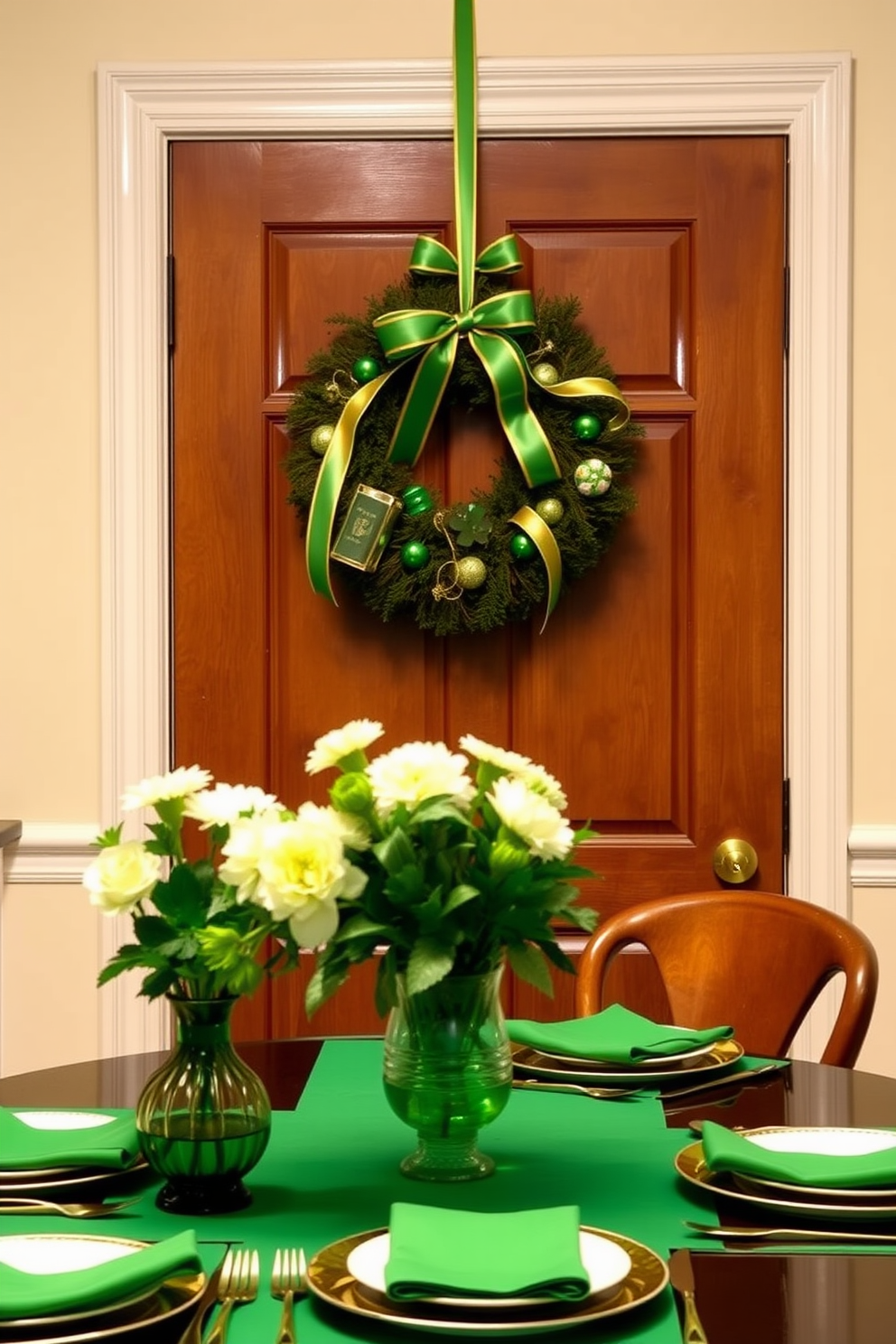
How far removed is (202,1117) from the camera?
1.23 m

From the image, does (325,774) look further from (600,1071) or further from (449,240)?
(600,1071)

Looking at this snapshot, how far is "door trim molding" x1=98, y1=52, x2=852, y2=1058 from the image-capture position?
8.82 ft

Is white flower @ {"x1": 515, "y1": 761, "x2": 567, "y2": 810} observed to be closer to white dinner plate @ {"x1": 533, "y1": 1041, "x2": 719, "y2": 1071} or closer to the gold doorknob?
white dinner plate @ {"x1": 533, "y1": 1041, "x2": 719, "y2": 1071}

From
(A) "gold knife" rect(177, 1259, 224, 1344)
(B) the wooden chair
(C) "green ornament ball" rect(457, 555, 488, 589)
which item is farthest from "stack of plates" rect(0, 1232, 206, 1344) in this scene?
(C) "green ornament ball" rect(457, 555, 488, 589)

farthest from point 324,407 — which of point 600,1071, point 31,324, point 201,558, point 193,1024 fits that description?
point 193,1024

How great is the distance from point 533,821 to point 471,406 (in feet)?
5.16

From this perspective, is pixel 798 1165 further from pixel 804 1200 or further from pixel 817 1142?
pixel 817 1142

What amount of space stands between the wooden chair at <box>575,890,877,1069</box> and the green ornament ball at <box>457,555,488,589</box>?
0.68 m

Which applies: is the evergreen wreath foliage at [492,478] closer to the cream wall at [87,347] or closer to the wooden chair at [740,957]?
the cream wall at [87,347]

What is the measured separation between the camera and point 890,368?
2707mm

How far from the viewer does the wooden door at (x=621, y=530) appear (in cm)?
273

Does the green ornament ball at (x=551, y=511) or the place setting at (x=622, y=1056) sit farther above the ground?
the green ornament ball at (x=551, y=511)

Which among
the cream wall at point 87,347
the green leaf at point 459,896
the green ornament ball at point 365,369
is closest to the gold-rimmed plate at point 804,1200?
the green leaf at point 459,896

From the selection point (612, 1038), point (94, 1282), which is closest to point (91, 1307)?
point (94, 1282)
